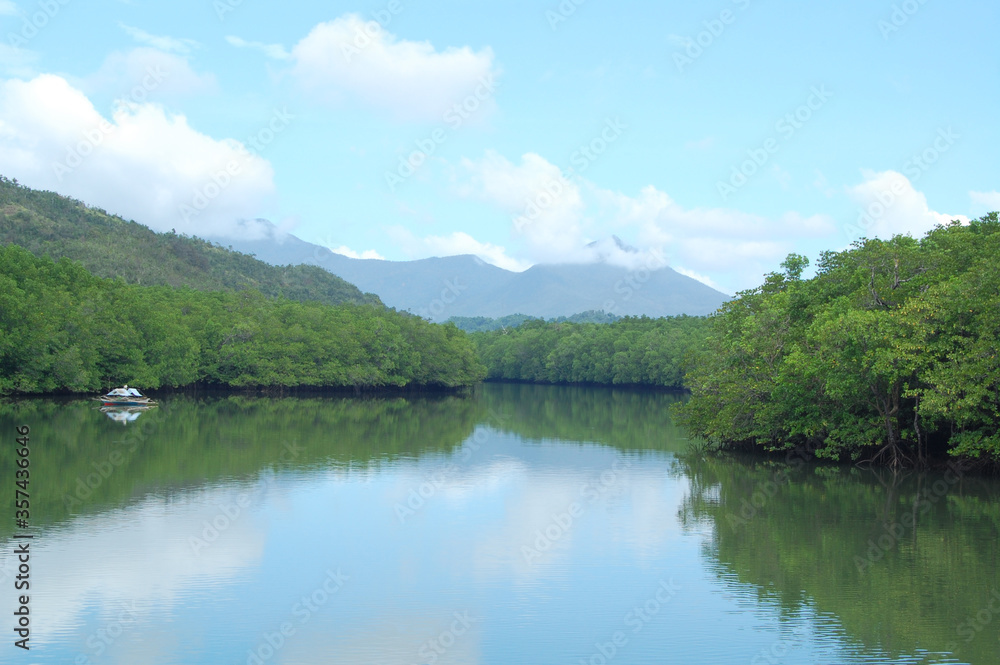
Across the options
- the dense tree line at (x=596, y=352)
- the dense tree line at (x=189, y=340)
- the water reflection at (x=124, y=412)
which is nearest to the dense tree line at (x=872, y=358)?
the water reflection at (x=124, y=412)

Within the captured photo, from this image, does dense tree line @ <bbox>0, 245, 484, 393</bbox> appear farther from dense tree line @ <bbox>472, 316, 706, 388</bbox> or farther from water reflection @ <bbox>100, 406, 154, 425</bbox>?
dense tree line @ <bbox>472, 316, 706, 388</bbox>

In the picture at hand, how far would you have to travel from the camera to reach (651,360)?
98312mm

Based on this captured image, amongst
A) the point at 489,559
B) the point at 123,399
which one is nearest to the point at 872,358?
the point at 489,559

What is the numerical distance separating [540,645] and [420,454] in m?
22.7

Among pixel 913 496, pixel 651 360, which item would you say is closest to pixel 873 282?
pixel 913 496

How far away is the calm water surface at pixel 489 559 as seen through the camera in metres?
13.8

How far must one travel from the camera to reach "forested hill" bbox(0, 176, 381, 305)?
97812 mm

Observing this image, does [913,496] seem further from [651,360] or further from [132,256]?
[132,256]

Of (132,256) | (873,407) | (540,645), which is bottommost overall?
(540,645)

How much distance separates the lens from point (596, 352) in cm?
10662

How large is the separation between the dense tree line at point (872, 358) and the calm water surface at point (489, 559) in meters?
1.83

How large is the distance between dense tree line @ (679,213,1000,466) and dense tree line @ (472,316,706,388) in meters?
57.6

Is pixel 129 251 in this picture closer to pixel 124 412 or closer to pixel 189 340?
pixel 189 340

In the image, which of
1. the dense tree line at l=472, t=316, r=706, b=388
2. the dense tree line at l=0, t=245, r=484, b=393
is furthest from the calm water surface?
the dense tree line at l=472, t=316, r=706, b=388
